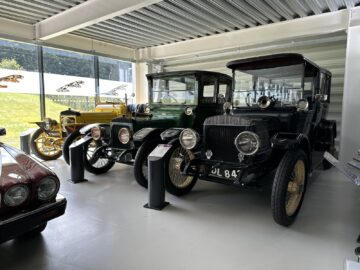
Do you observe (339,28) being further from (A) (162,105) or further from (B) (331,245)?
(B) (331,245)

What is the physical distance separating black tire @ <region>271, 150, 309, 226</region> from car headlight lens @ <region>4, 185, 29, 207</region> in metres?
2.11

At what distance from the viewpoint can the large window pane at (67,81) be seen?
276 inches

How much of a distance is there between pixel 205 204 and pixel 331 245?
4.57ft

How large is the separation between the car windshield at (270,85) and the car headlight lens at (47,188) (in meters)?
2.78

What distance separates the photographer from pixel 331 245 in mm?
2305

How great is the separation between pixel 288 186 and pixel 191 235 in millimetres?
1164

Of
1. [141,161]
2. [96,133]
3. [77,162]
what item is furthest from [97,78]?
[141,161]

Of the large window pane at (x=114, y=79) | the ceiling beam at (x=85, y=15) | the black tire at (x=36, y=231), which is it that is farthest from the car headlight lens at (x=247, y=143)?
the large window pane at (x=114, y=79)

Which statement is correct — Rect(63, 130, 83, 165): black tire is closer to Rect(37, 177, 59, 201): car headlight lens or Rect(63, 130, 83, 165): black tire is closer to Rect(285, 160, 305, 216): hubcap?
Rect(37, 177, 59, 201): car headlight lens

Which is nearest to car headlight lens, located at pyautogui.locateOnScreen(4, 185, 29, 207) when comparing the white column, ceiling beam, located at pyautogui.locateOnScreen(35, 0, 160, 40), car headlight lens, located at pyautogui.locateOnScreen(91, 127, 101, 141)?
car headlight lens, located at pyautogui.locateOnScreen(91, 127, 101, 141)

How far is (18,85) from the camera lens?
20.9 ft

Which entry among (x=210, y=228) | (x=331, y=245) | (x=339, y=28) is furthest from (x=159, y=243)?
(x=339, y=28)

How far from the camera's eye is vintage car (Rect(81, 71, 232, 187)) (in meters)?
3.96

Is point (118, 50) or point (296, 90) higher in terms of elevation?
point (118, 50)
